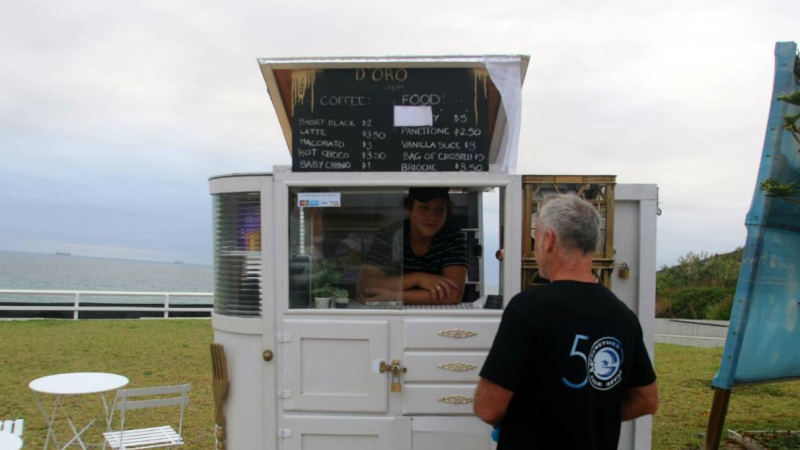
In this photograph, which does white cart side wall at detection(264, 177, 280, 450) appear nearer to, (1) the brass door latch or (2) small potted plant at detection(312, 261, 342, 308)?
(2) small potted plant at detection(312, 261, 342, 308)

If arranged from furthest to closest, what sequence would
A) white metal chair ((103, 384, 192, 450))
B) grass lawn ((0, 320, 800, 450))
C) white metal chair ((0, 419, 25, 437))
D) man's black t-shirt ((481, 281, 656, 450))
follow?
grass lawn ((0, 320, 800, 450)) < white metal chair ((103, 384, 192, 450)) < white metal chair ((0, 419, 25, 437)) < man's black t-shirt ((481, 281, 656, 450))

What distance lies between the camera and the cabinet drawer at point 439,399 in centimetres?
346

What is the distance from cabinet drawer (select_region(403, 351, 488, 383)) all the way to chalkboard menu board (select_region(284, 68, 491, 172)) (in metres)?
1.13

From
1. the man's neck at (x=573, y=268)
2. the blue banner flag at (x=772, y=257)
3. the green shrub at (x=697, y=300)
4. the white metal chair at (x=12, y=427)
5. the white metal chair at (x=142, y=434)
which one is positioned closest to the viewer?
the man's neck at (x=573, y=268)

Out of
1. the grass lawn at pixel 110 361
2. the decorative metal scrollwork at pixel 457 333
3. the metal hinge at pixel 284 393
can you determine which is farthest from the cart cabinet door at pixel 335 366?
the grass lawn at pixel 110 361

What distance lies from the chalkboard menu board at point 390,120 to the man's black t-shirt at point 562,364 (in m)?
1.68

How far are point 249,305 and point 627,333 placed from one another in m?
2.35

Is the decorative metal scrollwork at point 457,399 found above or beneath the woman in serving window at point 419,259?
beneath

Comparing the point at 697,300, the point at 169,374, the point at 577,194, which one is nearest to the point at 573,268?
the point at 577,194

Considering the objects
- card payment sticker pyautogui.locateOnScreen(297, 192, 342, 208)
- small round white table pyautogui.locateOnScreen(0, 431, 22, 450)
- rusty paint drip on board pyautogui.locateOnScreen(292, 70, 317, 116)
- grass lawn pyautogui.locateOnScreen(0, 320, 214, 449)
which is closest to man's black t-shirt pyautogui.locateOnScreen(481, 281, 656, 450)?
card payment sticker pyautogui.locateOnScreen(297, 192, 342, 208)

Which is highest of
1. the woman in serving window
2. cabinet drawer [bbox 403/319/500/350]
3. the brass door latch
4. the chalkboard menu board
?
the chalkboard menu board

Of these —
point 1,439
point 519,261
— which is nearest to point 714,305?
point 519,261

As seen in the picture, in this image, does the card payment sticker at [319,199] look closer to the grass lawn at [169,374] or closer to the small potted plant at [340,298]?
the small potted plant at [340,298]

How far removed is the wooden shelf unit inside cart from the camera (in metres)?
3.55
